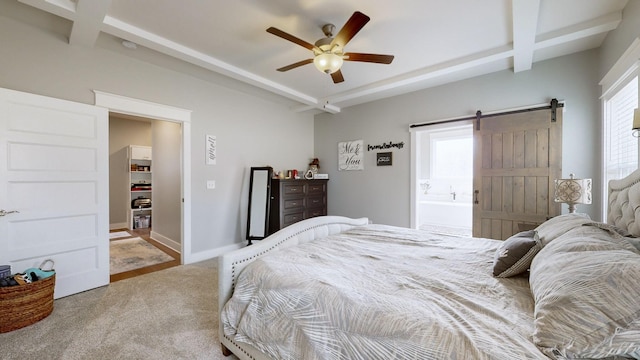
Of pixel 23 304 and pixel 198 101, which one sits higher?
pixel 198 101

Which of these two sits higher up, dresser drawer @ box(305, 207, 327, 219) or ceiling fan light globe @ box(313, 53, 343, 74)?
ceiling fan light globe @ box(313, 53, 343, 74)

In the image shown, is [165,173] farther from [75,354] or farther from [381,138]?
[381,138]

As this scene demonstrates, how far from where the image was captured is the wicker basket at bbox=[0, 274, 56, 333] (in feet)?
6.61

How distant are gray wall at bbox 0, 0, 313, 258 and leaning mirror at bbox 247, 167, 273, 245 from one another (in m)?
0.15

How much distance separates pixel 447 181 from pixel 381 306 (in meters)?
5.99

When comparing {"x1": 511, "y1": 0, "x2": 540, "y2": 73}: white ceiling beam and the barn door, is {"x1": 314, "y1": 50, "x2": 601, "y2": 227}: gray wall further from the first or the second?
{"x1": 511, "y1": 0, "x2": 540, "y2": 73}: white ceiling beam

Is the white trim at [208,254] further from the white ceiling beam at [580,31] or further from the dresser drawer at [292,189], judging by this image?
the white ceiling beam at [580,31]

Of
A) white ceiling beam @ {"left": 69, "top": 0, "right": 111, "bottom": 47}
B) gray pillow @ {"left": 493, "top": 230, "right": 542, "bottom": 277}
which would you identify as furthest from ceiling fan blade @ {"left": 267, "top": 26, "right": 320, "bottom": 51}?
gray pillow @ {"left": 493, "top": 230, "right": 542, "bottom": 277}

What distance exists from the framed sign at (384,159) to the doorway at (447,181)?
1578 millimetres

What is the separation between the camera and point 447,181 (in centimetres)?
635

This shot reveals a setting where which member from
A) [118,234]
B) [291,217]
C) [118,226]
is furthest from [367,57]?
[118,226]

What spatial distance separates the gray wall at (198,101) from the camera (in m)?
2.45

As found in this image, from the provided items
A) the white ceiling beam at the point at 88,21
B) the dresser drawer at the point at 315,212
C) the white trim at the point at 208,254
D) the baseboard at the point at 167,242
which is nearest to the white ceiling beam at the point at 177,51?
the white ceiling beam at the point at 88,21

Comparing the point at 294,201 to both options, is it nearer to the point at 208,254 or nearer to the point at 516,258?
the point at 208,254
